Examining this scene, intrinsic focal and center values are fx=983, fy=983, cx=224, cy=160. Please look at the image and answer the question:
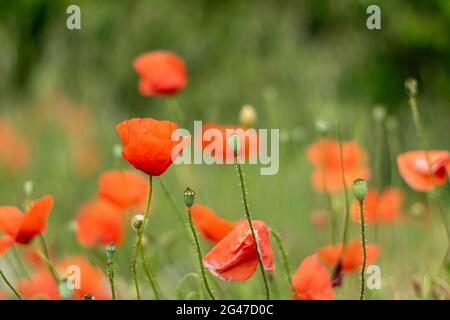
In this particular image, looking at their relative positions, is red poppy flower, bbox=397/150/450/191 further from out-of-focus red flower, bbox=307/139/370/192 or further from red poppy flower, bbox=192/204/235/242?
out-of-focus red flower, bbox=307/139/370/192

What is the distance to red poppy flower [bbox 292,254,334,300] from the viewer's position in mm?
1291

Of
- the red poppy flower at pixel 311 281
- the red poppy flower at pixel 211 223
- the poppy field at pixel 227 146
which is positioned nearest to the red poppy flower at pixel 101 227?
the poppy field at pixel 227 146

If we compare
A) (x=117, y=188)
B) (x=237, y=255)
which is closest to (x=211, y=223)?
(x=237, y=255)

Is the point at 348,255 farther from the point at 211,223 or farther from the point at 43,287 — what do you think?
the point at 43,287

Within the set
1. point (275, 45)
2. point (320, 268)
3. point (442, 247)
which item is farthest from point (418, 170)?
point (275, 45)

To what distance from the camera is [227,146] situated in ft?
5.02

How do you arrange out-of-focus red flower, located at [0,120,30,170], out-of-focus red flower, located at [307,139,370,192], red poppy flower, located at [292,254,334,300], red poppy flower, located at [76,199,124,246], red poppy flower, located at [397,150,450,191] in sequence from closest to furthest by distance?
red poppy flower, located at [292,254,334,300] → red poppy flower, located at [397,150,450,191] → red poppy flower, located at [76,199,124,246] → out-of-focus red flower, located at [307,139,370,192] → out-of-focus red flower, located at [0,120,30,170]

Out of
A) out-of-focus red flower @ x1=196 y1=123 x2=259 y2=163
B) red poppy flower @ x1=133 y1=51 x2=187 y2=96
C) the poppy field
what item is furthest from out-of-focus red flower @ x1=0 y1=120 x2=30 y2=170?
out-of-focus red flower @ x1=196 y1=123 x2=259 y2=163

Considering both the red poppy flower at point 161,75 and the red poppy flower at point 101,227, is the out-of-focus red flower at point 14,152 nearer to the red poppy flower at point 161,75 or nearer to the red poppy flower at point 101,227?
the red poppy flower at point 101,227

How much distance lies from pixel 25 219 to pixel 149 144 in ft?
0.83

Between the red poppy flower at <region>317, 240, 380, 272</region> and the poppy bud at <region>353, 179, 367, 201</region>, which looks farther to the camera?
the red poppy flower at <region>317, 240, 380, 272</region>

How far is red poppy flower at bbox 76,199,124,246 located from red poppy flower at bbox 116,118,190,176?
574 millimetres

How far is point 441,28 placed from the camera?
3861 mm

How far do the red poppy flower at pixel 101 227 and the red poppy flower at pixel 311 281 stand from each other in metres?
0.55
